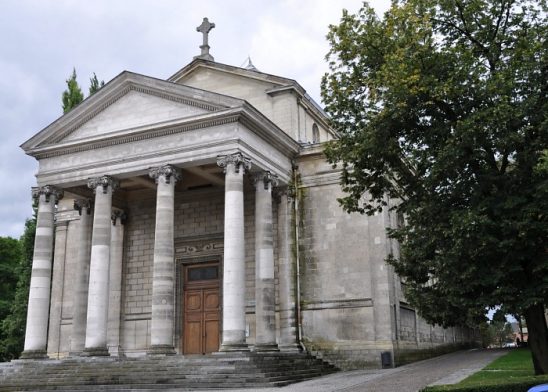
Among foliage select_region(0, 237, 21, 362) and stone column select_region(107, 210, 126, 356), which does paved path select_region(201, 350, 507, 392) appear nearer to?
stone column select_region(107, 210, 126, 356)

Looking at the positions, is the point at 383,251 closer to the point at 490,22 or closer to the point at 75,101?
the point at 490,22

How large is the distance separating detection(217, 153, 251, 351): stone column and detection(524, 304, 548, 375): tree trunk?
972 centimetres

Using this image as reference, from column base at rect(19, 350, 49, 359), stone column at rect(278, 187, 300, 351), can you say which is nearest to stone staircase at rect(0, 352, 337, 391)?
column base at rect(19, 350, 49, 359)

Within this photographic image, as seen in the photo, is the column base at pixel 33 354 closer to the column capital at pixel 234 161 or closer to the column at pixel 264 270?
the column at pixel 264 270

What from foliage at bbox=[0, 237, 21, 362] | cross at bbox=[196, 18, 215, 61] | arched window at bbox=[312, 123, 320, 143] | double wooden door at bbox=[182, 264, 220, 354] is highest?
cross at bbox=[196, 18, 215, 61]

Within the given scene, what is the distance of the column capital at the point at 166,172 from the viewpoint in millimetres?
23359

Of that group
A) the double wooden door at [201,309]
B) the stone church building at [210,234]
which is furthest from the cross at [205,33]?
the double wooden door at [201,309]

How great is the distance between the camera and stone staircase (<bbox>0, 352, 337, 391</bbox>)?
61.2 feet

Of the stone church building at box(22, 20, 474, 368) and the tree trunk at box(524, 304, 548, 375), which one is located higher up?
the stone church building at box(22, 20, 474, 368)

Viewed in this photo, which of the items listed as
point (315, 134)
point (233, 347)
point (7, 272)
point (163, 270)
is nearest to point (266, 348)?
point (233, 347)

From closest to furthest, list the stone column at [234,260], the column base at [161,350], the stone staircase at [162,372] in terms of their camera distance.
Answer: the stone staircase at [162,372], the stone column at [234,260], the column base at [161,350]

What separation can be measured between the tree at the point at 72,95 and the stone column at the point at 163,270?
20279 mm

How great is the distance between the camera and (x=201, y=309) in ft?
89.2

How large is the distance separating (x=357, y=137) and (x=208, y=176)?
35.8 ft
